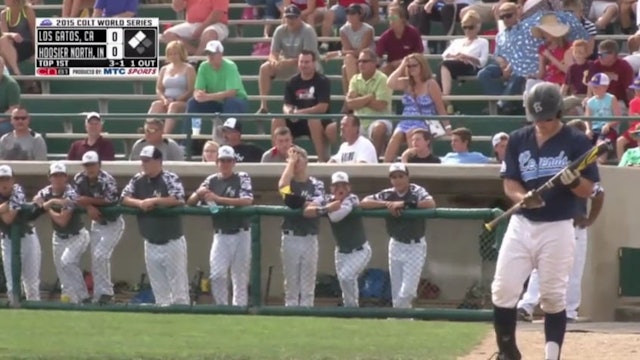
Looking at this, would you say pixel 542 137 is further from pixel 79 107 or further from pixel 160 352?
pixel 79 107

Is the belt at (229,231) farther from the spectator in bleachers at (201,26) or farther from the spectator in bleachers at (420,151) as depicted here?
the spectator in bleachers at (201,26)

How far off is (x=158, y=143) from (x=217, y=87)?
3.76 ft

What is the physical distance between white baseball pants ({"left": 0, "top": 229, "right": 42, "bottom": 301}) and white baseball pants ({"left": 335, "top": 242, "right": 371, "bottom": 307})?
3016 mm

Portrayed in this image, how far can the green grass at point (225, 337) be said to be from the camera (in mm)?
10992

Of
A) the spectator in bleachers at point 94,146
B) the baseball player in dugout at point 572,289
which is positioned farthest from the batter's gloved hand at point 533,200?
the spectator in bleachers at point 94,146

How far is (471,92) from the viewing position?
17625 mm

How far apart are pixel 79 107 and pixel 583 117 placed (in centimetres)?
699

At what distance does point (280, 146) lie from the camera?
1608cm

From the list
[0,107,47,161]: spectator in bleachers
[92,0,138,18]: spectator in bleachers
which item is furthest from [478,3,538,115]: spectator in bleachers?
[92,0,138,18]: spectator in bleachers

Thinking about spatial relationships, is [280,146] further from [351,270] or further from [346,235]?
[351,270]

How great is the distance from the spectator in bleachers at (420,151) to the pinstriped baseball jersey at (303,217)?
110 centimetres

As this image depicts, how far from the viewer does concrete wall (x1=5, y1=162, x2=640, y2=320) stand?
51.2 feet

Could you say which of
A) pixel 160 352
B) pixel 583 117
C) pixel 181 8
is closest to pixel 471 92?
pixel 583 117
